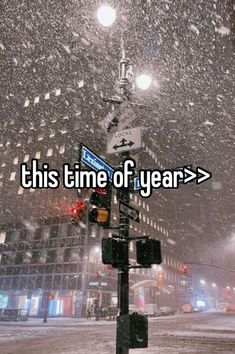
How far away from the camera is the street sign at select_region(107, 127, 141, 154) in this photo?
717 cm

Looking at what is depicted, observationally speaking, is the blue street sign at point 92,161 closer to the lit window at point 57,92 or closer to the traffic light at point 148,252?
the traffic light at point 148,252

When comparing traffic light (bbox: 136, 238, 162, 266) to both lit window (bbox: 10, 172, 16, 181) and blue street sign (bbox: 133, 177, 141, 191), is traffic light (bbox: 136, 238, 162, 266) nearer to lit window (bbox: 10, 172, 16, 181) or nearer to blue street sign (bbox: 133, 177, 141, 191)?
blue street sign (bbox: 133, 177, 141, 191)

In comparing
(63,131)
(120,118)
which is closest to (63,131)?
(63,131)

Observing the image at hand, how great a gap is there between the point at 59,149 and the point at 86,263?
2183 cm

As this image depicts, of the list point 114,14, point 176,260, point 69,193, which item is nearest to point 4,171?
point 69,193

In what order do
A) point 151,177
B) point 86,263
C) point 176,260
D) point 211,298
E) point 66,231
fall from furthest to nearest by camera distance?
point 211,298
point 176,260
point 66,231
point 86,263
point 151,177

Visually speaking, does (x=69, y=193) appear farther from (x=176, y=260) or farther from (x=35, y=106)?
(x=176, y=260)

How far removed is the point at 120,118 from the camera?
7.64 metres

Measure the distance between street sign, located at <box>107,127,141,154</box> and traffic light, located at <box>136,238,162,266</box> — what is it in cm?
207

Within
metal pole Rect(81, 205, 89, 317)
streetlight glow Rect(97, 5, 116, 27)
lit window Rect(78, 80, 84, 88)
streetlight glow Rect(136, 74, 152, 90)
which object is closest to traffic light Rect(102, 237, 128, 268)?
streetlight glow Rect(136, 74, 152, 90)

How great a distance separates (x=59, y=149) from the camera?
58.0 m

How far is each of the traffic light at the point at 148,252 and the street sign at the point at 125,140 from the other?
2.07m

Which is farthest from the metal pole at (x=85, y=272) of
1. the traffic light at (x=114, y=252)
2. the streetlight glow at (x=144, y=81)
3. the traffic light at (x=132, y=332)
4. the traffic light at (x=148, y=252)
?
the traffic light at (x=132, y=332)

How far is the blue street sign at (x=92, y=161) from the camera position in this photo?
22.9ft
